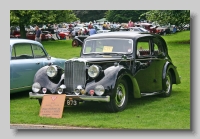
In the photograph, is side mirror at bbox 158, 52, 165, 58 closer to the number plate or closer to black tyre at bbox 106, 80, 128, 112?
black tyre at bbox 106, 80, 128, 112

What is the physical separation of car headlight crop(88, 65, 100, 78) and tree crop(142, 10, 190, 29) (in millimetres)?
1400

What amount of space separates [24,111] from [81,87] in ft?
4.11

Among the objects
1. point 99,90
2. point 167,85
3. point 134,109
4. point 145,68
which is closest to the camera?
point 99,90

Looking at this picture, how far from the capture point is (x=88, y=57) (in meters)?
13.9

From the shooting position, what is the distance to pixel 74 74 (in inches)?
523

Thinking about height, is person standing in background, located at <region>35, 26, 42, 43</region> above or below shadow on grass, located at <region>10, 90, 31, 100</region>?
above

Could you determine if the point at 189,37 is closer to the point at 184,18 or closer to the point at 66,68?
the point at 184,18

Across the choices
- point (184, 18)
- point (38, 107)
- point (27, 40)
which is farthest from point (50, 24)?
point (184, 18)

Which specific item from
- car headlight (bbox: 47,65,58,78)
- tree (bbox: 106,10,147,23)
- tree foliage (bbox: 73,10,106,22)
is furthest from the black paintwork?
tree foliage (bbox: 73,10,106,22)

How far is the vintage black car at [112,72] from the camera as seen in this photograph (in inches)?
512

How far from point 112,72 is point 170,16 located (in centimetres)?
161

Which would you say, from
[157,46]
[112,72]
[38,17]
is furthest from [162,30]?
[38,17]

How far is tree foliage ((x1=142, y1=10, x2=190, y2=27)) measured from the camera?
13.1 m

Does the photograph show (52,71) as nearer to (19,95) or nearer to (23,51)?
(19,95)
